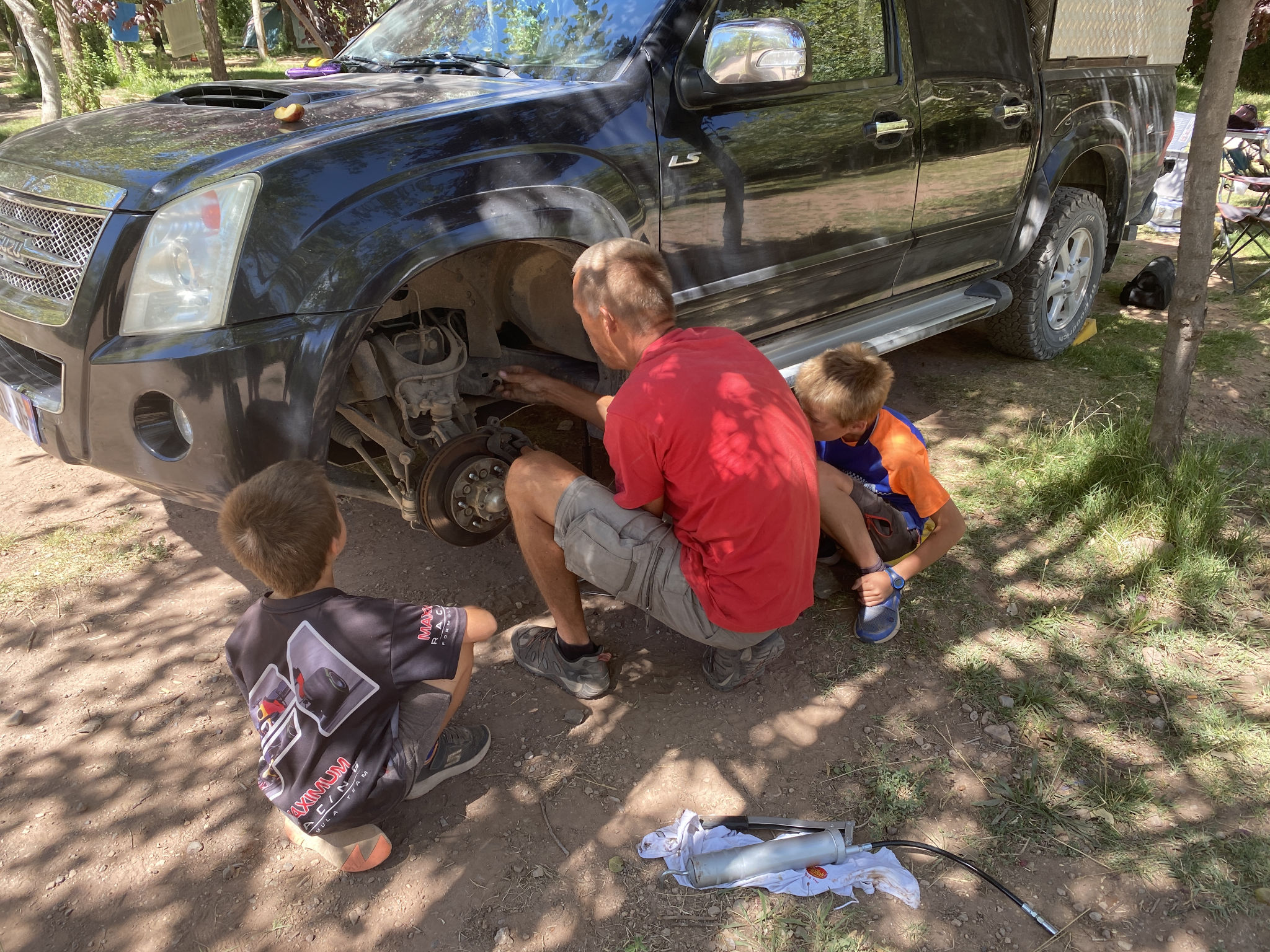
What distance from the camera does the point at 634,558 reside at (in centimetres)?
230

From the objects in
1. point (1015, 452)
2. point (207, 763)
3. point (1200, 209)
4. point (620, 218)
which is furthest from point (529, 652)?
point (1200, 209)

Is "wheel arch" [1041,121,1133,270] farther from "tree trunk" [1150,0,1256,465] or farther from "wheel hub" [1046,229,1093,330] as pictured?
"tree trunk" [1150,0,1256,465]

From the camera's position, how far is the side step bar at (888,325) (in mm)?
3486

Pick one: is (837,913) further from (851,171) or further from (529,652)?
(851,171)

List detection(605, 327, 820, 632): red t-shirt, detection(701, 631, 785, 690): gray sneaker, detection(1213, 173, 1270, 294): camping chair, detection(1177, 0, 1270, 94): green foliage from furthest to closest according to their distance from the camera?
detection(1177, 0, 1270, 94): green foliage, detection(1213, 173, 1270, 294): camping chair, detection(701, 631, 785, 690): gray sneaker, detection(605, 327, 820, 632): red t-shirt

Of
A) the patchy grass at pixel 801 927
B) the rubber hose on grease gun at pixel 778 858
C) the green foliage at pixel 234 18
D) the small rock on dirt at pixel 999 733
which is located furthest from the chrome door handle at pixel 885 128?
the green foliage at pixel 234 18

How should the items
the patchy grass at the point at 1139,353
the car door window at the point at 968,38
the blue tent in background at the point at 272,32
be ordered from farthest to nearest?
the blue tent in background at the point at 272,32
the patchy grass at the point at 1139,353
the car door window at the point at 968,38

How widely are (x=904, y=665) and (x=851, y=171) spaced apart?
6.21ft

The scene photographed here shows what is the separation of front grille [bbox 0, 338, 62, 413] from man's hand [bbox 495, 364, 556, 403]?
1267 millimetres

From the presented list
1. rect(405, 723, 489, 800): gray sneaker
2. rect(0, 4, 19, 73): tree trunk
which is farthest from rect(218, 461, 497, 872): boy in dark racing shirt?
rect(0, 4, 19, 73): tree trunk

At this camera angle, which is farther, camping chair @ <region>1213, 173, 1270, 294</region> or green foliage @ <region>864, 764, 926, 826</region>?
camping chair @ <region>1213, 173, 1270, 294</region>

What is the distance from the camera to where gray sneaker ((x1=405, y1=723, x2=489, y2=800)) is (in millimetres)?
2232

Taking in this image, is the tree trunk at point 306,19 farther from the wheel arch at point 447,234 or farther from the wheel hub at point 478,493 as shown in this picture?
the wheel hub at point 478,493

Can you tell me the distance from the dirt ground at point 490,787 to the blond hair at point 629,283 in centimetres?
113
